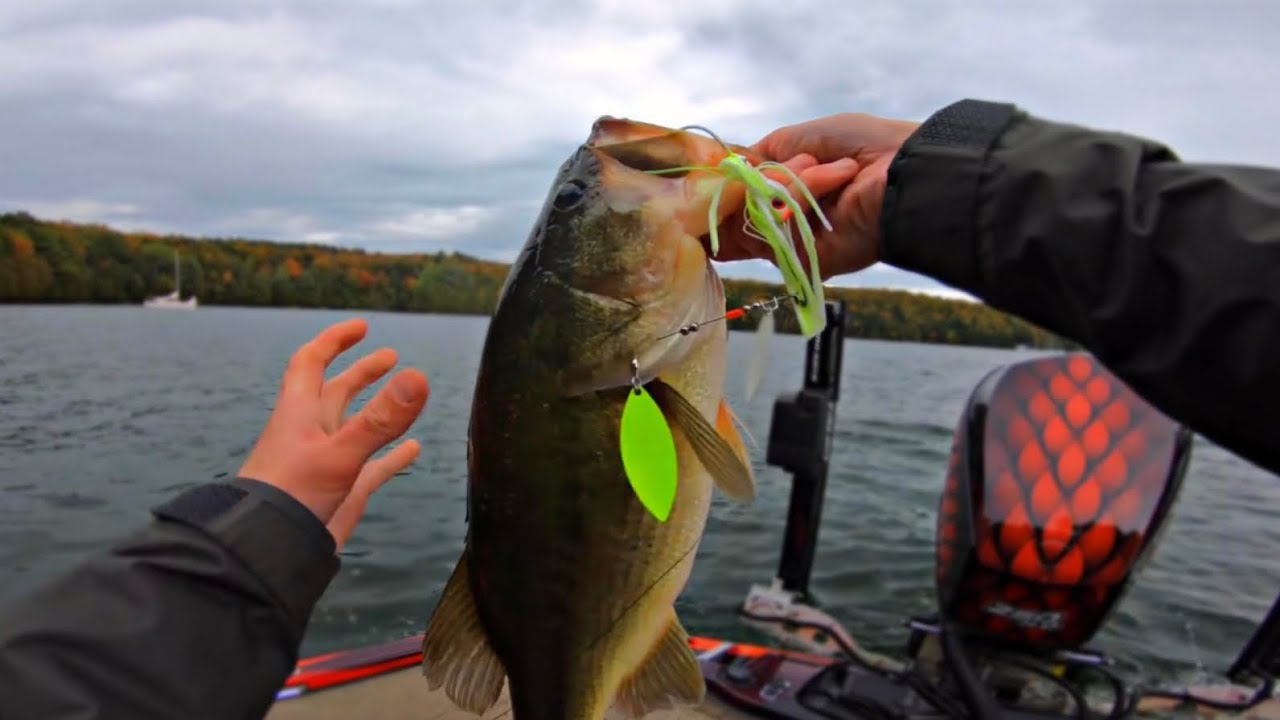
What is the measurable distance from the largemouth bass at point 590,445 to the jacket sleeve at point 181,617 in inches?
16.7

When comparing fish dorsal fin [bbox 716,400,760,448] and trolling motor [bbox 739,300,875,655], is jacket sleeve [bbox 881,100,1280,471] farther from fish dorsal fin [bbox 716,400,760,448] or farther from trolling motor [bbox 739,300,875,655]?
trolling motor [bbox 739,300,875,655]

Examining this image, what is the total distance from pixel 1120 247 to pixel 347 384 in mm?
1287

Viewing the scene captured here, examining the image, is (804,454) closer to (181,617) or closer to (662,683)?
(662,683)

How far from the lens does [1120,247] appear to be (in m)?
1.20

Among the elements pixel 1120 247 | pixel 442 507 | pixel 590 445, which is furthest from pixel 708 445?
pixel 442 507

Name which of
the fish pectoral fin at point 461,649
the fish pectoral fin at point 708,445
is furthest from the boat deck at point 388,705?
the fish pectoral fin at point 708,445

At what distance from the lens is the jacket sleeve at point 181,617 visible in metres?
1.06

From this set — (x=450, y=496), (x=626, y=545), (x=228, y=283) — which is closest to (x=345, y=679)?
(x=626, y=545)

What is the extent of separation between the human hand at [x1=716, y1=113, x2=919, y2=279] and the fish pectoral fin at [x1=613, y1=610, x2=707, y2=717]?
0.84 m

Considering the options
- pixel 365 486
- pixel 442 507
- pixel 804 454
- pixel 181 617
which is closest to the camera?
pixel 181 617

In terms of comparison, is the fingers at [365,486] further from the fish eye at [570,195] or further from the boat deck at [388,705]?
the boat deck at [388,705]

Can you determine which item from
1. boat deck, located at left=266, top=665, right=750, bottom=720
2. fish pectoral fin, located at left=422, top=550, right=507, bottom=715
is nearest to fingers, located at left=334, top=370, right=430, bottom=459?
fish pectoral fin, located at left=422, top=550, right=507, bottom=715

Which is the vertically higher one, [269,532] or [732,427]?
[732,427]

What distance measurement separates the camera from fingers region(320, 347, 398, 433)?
1499 millimetres
